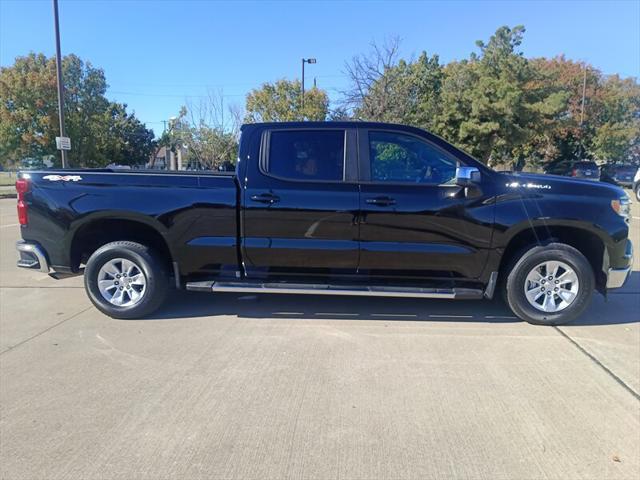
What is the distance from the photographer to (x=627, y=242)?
5070 millimetres

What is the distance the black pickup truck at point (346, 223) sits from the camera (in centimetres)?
490

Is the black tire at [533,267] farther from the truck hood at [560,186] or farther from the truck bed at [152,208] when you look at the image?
the truck bed at [152,208]

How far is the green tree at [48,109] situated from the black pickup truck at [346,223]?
2663cm

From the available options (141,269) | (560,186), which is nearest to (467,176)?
(560,186)

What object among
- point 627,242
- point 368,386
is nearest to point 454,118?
point 627,242

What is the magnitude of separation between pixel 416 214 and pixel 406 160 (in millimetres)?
599

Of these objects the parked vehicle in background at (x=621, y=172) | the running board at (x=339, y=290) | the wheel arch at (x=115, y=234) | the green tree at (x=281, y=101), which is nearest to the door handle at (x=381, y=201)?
the running board at (x=339, y=290)

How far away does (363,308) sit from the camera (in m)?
5.67

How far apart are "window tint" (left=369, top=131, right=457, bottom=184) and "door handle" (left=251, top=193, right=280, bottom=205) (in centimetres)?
100

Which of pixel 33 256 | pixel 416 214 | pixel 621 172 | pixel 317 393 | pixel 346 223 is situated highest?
pixel 621 172

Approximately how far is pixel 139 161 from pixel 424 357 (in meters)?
50.0

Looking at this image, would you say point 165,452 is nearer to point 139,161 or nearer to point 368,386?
point 368,386

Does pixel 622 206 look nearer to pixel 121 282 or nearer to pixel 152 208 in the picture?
pixel 152 208

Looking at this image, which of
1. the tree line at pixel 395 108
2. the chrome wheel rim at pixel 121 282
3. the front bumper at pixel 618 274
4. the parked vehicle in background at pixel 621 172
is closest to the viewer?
the front bumper at pixel 618 274
